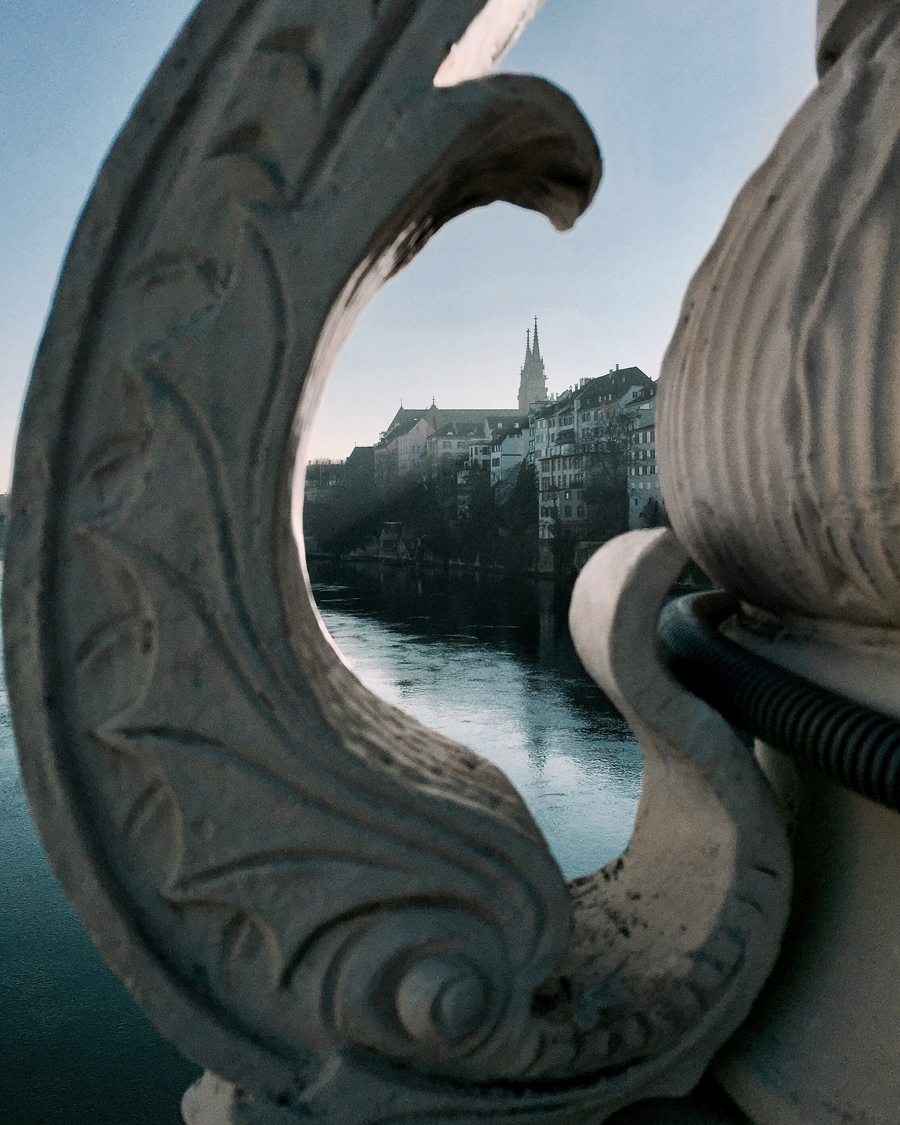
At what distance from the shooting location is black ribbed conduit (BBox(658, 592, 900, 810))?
100cm

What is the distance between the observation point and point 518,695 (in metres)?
13.9

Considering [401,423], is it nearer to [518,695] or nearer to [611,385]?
[611,385]

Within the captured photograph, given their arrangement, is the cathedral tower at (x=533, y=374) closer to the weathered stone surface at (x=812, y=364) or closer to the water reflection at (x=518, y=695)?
the water reflection at (x=518, y=695)

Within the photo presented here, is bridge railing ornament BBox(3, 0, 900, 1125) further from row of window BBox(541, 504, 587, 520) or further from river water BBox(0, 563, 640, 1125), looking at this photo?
row of window BBox(541, 504, 587, 520)

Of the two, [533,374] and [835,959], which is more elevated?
[533,374]

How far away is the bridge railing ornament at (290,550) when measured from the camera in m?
1.01

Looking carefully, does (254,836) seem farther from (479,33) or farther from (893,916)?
(479,33)

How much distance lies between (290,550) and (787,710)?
2.25 ft

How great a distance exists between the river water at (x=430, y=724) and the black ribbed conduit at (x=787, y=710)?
3.17 metres

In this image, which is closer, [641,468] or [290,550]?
[290,550]

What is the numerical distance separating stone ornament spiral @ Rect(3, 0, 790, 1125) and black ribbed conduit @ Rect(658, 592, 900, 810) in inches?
14.2

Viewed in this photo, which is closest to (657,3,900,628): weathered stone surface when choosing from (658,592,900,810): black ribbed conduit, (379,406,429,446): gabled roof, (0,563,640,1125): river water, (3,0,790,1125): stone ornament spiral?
(658,592,900,810): black ribbed conduit

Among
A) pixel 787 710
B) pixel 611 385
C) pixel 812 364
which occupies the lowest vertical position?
pixel 787 710

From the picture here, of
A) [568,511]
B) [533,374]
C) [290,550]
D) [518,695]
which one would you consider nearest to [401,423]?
[533,374]
